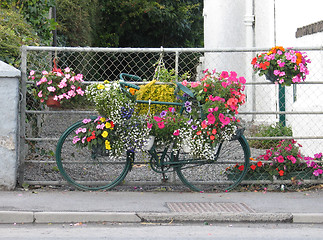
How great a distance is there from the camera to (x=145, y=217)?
237 inches

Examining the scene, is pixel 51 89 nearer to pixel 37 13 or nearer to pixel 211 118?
pixel 211 118

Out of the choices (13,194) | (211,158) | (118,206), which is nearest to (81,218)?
(118,206)

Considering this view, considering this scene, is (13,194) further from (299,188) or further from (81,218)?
(299,188)

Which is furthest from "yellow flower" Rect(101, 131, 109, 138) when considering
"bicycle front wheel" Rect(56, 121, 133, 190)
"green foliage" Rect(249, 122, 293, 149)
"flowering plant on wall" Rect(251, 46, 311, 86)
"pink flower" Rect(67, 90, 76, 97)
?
"green foliage" Rect(249, 122, 293, 149)

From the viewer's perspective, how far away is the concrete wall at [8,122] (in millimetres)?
7098

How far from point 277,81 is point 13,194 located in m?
3.47

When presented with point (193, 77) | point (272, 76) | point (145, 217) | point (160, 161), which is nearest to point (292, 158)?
point (272, 76)

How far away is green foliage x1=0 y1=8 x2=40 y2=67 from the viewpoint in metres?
8.11

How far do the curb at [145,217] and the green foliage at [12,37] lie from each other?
268cm

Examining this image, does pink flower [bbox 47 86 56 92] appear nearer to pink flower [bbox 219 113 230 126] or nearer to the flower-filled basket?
the flower-filled basket

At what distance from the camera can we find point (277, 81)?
286 inches

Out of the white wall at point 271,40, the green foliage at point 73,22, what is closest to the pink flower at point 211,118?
the white wall at point 271,40

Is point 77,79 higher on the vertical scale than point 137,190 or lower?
higher

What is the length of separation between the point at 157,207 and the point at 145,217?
38 centimetres
